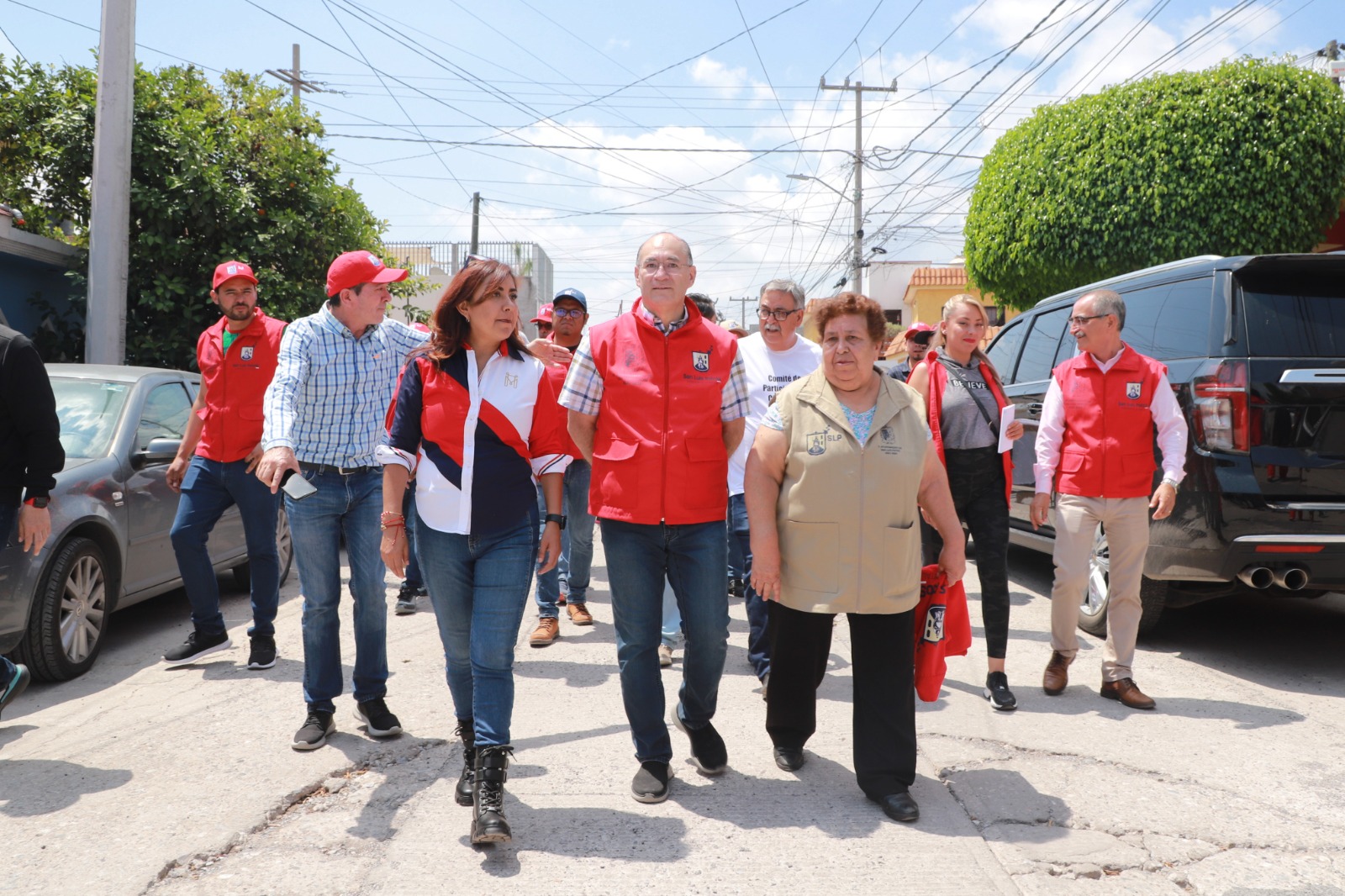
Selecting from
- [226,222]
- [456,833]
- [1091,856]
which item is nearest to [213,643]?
[456,833]

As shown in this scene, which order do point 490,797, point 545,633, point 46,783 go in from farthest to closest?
point 545,633, point 46,783, point 490,797

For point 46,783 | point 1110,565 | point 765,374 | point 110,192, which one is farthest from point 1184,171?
point 46,783

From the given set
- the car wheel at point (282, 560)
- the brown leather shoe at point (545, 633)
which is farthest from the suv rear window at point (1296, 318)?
the car wheel at point (282, 560)

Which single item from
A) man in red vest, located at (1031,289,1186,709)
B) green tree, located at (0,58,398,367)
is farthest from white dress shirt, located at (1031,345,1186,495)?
green tree, located at (0,58,398,367)

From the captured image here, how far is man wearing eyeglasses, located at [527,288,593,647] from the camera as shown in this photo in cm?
614

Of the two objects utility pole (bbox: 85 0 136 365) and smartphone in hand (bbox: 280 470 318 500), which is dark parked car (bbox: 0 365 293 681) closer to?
smartphone in hand (bbox: 280 470 318 500)

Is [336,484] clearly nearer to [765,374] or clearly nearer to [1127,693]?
[765,374]

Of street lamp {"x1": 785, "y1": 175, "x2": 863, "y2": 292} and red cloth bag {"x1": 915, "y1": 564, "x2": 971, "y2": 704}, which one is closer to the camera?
red cloth bag {"x1": 915, "y1": 564, "x2": 971, "y2": 704}

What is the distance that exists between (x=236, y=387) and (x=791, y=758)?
11.3 ft

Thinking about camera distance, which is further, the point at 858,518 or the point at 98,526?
the point at 98,526

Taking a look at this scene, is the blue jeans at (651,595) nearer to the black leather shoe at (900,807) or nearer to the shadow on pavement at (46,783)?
the black leather shoe at (900,807)

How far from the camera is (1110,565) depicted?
16.4ft

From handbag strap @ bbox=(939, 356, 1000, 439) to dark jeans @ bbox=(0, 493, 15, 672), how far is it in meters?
4.01

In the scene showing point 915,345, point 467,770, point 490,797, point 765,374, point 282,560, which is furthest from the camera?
point 915,345
